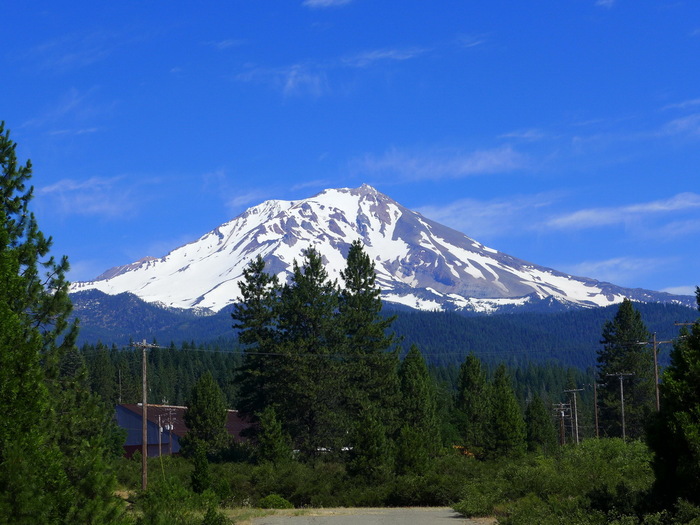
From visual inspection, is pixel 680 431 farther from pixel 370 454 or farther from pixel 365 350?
pixel 365 350

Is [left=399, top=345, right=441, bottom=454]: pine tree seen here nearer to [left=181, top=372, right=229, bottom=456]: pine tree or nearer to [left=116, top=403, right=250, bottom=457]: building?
[left=181, top=372, right=229, bottom=456]: pine tree

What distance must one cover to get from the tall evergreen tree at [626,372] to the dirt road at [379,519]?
159 ft

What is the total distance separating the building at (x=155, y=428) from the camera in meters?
87.9

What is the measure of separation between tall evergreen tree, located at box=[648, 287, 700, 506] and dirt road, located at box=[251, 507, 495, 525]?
42.1 ft

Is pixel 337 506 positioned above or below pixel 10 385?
below

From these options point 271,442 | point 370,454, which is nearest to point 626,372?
point 271,442

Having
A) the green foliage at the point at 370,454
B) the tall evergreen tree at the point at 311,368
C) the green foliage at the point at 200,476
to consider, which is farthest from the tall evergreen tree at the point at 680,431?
the tall evergreen tree at the point at 311,368

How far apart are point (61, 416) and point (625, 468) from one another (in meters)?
21.5

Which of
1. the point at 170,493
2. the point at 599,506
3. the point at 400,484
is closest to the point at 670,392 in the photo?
the point at 599,506

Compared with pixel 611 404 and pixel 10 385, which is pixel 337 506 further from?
pixel 611 404

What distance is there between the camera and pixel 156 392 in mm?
142500

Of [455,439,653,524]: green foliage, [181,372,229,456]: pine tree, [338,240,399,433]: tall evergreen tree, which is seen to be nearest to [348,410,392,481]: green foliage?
[455,439,653,524]: green foliage

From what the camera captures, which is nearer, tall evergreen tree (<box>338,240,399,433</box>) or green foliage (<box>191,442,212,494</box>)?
green foliage (<box>191,442,212,494</box>)

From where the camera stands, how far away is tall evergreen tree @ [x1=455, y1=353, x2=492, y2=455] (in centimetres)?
8206
